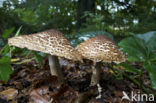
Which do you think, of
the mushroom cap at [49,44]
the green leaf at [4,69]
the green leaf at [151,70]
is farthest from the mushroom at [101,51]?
the green leaf at [4,69]

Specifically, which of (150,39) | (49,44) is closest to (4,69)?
(49,44)

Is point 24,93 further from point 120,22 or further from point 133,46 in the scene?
point 120,22

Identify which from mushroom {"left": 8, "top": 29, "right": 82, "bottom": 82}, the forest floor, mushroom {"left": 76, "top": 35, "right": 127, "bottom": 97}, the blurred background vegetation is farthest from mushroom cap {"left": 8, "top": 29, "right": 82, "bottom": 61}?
the forest floor

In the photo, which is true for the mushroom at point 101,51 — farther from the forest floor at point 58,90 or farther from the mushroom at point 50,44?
the forest floor at point 58,90

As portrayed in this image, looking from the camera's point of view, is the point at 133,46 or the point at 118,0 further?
the point at 118,0

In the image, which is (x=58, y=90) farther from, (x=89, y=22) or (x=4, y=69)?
(x=89, y=22)

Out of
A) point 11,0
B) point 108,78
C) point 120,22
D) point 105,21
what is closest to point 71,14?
point 105,21
